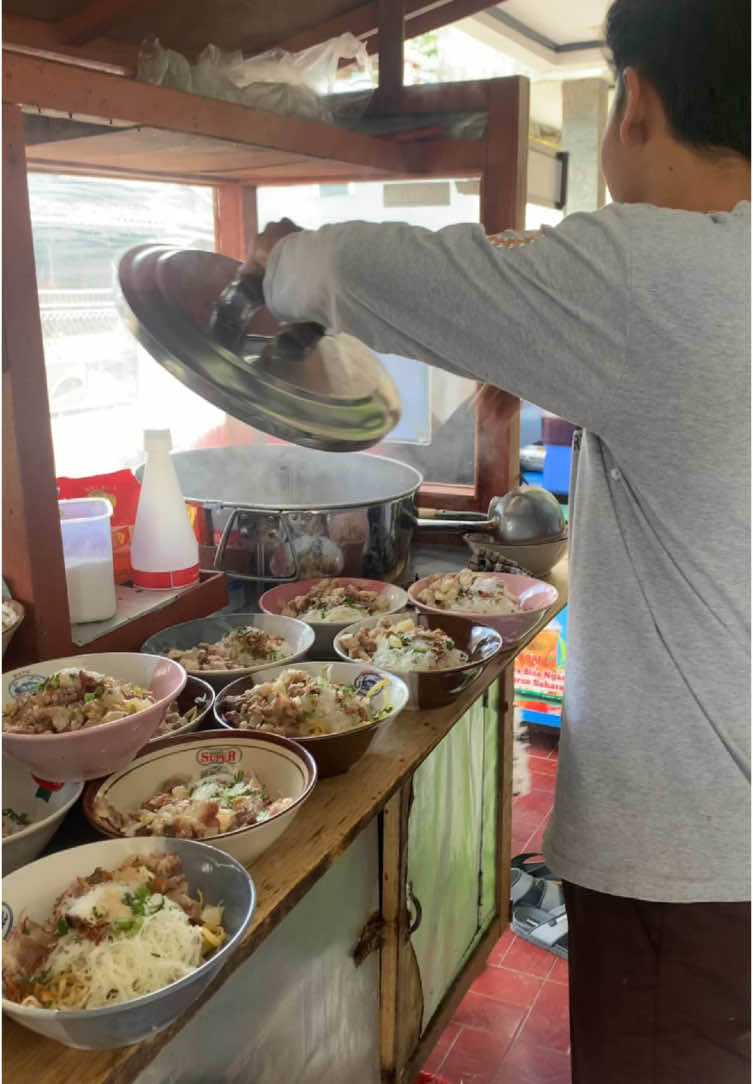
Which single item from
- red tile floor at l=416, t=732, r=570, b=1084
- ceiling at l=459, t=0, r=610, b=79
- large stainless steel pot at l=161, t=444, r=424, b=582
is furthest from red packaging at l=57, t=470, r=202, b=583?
ceiling at l=459, t=0, r=610, b=79

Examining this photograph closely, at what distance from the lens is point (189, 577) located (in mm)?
1645

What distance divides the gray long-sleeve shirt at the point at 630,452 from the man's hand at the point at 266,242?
0.20 ft

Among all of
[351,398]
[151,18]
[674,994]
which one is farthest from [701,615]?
[151,18]

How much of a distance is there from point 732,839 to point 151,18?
168 centimetres

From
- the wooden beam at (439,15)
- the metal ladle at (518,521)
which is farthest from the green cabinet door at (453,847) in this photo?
the wooden beam at (439,15)

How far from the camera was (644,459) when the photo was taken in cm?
102

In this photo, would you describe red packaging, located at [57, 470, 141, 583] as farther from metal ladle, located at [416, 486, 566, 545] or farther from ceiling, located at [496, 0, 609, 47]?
ceiling, located at [496, 0, 609, 47]

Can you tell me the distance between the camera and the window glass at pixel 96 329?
148cm

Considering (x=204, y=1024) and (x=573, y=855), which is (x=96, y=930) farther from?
(x=573, y=855)

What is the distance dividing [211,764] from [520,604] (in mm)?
817

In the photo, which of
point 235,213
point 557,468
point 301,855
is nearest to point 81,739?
point 301,855

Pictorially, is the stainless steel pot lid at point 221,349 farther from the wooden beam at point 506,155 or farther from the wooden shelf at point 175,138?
the wooden beam at point 506,155

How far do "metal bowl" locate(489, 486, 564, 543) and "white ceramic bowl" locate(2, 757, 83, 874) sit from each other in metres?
1.21

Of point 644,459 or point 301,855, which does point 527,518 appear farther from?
point 301,855
